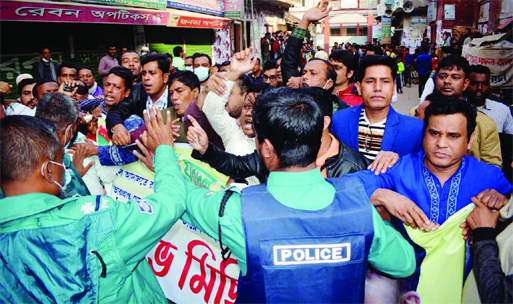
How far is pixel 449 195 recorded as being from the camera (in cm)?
209

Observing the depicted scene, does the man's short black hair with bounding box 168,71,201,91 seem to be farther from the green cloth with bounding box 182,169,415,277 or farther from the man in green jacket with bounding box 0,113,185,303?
the green cloth with bounding box 182,169,415,277

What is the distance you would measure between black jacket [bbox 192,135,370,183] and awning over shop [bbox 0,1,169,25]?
27.2 feet

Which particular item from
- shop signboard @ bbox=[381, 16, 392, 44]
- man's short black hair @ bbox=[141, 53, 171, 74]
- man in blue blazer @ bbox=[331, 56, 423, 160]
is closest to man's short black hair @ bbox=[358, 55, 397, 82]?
man in blue blazer @ bbox=[331, 56, 423, 160]

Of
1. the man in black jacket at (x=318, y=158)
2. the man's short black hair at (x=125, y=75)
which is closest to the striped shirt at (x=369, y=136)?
the man in black jacket at (x=318, y=158)

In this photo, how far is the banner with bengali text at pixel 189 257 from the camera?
2555mm

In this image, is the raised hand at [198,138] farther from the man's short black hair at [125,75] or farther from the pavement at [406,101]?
the pavement at [406,101]

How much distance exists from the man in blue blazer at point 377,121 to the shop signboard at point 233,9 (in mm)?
16535

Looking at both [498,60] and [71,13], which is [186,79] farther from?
[71,13]

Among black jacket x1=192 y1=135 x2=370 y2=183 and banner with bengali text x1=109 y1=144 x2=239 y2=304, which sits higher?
black jacket x1=192 y1=135 x2=370 y2=183

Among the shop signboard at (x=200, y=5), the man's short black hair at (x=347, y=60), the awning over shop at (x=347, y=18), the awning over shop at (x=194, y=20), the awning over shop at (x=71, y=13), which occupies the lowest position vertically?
the man's short black hair at (x=347, y=60)

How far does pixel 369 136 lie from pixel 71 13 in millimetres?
9542

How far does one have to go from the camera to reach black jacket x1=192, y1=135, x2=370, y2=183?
2.36 metres

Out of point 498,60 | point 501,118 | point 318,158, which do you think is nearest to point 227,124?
point 318,158

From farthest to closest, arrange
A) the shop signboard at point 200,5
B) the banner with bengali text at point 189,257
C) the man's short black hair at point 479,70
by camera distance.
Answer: the shop signboard at point 200,5, the man's short black hair at point 479,70, the banner with bengali text at point 189,257
